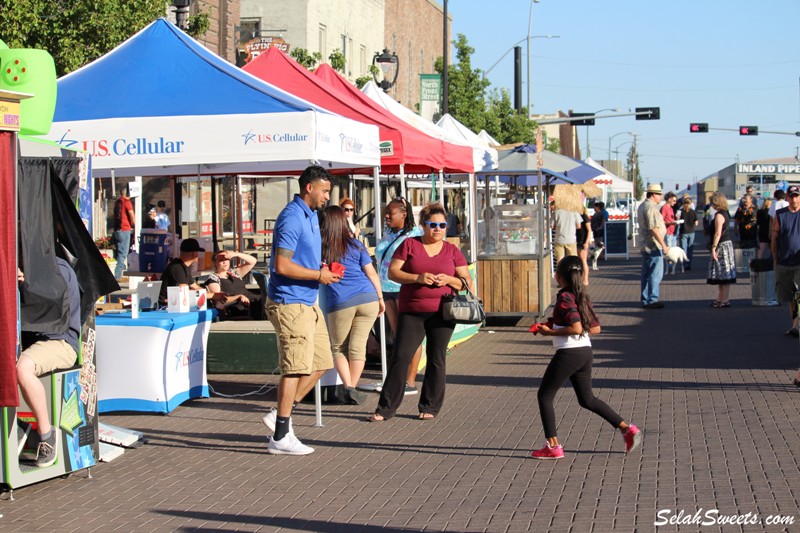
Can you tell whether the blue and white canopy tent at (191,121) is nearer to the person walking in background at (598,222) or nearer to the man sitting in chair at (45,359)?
the man sitting in chair at (45,359)

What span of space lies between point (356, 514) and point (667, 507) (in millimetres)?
1757

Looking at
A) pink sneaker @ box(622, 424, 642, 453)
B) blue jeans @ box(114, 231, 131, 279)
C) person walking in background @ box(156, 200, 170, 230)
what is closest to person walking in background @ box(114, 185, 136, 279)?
blue jeans @ box(114, 231, 131, 279)

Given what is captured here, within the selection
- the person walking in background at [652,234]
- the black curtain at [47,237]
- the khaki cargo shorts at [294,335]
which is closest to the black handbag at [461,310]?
the khaki cargo shorts at [294,335]

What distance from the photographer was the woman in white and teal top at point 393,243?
1071cm

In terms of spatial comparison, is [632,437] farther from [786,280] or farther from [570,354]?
[786,280]

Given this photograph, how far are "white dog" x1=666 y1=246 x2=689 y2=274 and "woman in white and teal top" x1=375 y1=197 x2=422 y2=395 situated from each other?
10262mm

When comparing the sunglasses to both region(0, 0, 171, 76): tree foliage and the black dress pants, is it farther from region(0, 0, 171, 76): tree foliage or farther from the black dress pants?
region(0, 0, 171, 76): tree foliage

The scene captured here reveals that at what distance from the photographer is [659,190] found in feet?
62.2

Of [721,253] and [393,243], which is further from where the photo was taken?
[721,253]

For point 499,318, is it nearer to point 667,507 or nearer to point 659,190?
point 659,190

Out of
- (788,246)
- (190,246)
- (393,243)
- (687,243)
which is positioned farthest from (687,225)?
(190,246)

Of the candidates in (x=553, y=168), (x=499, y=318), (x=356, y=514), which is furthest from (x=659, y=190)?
(x=356, y=514)

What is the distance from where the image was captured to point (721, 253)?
19016mm

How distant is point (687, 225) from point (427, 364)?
19.6m
